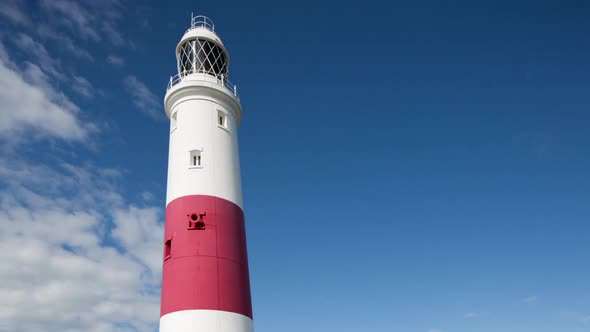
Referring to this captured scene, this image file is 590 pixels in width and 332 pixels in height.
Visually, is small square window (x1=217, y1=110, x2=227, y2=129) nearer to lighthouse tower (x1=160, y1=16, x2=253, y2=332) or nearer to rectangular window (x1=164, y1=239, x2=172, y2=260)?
lighthouse tower (x1=160, y1=16, x2=253, y2=332)

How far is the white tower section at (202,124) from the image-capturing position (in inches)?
695

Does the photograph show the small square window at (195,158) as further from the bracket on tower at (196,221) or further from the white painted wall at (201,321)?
the white painted wall at (201,321)

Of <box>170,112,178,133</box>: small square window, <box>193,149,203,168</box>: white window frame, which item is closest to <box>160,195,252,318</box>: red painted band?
<box>193,149,203,168</box>: white window frame

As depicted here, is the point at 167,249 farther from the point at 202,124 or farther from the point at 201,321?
the point at 202,124

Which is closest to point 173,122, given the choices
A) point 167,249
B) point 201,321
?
point 167,249

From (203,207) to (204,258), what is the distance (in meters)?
1.87

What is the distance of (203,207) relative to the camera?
55.7 feet

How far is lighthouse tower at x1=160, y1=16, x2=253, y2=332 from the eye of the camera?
1566 cm

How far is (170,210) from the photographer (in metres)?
17.6

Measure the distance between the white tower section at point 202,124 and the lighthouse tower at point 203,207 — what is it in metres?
0.04

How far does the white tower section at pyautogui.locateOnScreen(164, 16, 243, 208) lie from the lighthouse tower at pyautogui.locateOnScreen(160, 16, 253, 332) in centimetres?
4

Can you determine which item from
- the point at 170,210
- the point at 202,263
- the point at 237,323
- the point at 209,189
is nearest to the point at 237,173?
the point at 209,189

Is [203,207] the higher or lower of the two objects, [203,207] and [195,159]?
the lower

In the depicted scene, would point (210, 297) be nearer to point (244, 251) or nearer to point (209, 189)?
point (244, 251)
